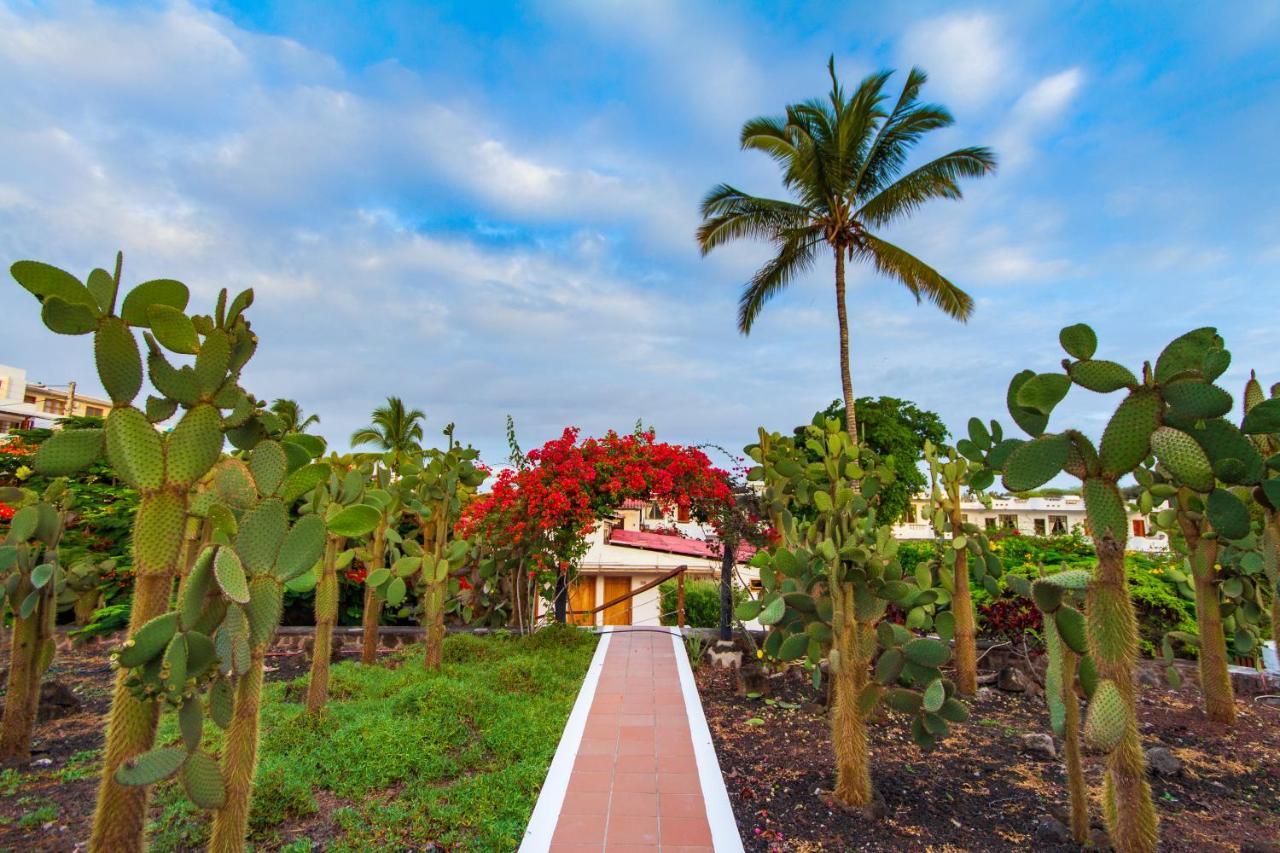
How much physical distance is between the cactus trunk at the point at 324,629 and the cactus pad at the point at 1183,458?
4563 millimetres

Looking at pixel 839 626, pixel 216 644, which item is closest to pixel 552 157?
pixel 839 626

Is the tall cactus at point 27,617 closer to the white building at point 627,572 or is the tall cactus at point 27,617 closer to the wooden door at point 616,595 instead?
the white building at point 627,572

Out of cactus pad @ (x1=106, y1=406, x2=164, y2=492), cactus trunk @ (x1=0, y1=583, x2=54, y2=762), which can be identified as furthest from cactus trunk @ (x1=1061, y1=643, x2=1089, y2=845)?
cactus trunk @ (x1=0, y1=583, x2=54, y2=762)

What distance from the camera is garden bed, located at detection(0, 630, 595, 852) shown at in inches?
110

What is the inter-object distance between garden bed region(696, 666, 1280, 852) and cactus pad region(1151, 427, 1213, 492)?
69.6 inches

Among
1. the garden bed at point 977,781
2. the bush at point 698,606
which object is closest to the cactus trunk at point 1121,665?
the garden bed at point 977,781

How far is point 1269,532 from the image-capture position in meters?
2.87

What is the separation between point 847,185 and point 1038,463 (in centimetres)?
1283

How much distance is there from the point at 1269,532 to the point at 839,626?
200 cm

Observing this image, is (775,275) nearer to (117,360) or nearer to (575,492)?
(575,492)

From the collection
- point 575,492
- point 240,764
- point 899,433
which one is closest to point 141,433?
point 240,764

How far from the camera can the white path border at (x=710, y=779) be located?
9.12 feet

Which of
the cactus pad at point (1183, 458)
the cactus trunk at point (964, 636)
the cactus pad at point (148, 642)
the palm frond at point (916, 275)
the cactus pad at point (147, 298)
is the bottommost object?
the cactus trunk at point (964, 636)

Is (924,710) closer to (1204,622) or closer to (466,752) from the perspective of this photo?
(466,752)
